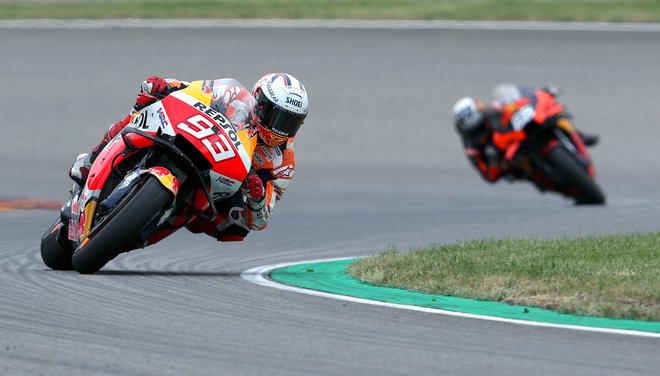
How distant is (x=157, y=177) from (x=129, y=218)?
276 millimetres

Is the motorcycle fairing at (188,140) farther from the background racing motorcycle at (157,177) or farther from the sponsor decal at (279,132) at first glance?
the sponsor decal at (279,132)

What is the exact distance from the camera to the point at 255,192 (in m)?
8.66

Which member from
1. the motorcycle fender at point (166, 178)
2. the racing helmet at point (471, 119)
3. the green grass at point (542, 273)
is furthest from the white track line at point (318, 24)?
the motorcycle fender at point (166, 178)

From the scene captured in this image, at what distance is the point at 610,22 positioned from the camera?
20891 mm

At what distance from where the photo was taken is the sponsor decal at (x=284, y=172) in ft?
29.1

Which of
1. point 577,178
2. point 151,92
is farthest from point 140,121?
point 577,178

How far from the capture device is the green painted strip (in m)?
6.78

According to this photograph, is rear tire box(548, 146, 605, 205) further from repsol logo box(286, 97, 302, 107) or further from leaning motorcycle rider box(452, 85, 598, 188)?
repsol logo box(286, 97, 302, 107)

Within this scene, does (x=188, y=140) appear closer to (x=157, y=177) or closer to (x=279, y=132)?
(x=157, y=177)

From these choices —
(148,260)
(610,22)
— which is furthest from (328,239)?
(610,22)

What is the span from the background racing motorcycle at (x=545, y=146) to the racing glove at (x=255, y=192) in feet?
24.1

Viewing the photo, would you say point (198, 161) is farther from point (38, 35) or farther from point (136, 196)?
point (38, 35)

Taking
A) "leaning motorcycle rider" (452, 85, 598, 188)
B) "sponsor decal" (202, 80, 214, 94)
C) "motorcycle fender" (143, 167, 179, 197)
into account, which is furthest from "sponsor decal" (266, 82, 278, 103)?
"leaning motorcycle rider" (452, 85, 598, 188)

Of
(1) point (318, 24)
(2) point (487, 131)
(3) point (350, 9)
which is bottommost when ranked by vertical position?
(2) point (487, 131)
